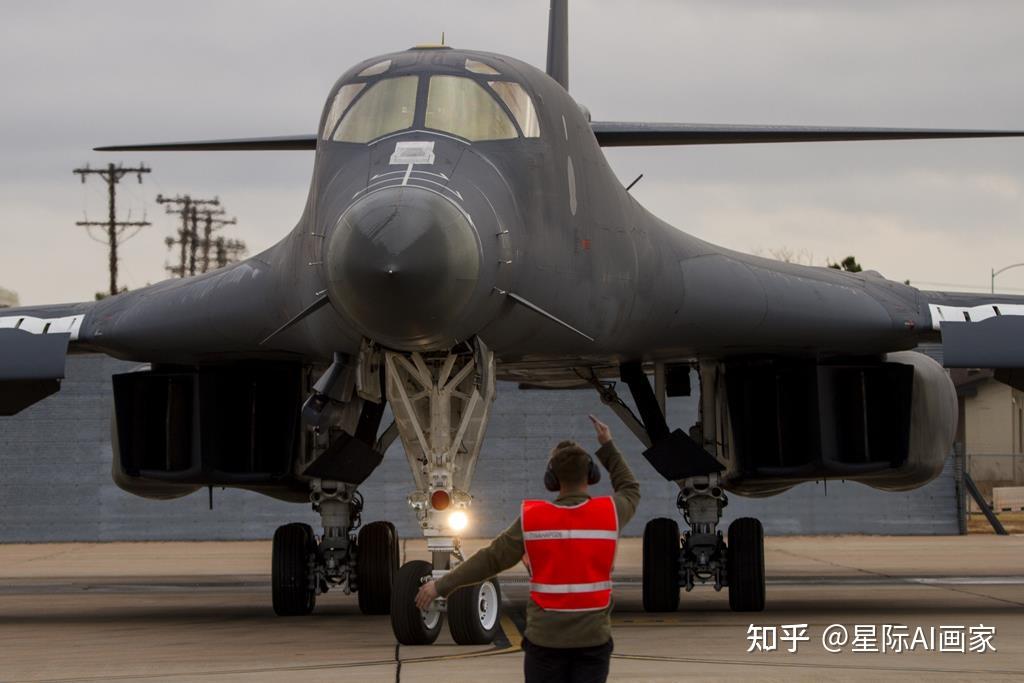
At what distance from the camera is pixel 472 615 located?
11297 millimetres

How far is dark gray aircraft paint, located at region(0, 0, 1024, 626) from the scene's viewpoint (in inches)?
443

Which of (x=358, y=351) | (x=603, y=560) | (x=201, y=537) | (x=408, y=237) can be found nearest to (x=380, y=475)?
(x=201, y=537)

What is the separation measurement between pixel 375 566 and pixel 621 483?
836 centimetres

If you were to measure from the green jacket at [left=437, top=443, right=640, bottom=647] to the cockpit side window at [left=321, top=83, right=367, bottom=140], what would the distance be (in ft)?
18.0

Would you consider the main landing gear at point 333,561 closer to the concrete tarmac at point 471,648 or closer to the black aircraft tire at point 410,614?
the concrete tarmac at point 471,648

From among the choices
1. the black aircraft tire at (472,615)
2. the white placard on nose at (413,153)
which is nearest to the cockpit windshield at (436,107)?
the white placard on nose at (413,153)

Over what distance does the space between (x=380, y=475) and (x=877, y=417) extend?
16246 mm

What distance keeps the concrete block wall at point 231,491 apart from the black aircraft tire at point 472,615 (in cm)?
1937

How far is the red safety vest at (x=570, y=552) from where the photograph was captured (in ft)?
22.1

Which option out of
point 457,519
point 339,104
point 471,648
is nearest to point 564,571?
point 471,648

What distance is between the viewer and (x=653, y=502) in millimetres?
31047

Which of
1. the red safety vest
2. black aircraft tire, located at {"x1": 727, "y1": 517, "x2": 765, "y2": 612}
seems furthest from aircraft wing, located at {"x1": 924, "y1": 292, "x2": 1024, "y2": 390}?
the red safety vest

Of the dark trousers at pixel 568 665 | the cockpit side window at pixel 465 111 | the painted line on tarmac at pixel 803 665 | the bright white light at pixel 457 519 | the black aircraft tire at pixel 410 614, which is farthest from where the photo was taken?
the cockpit side window at pixel 465 111

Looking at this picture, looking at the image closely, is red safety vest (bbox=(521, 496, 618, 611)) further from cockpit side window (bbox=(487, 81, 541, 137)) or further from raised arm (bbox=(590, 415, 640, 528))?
cockpit side window (bbox=(487, 81, 541, 137))
